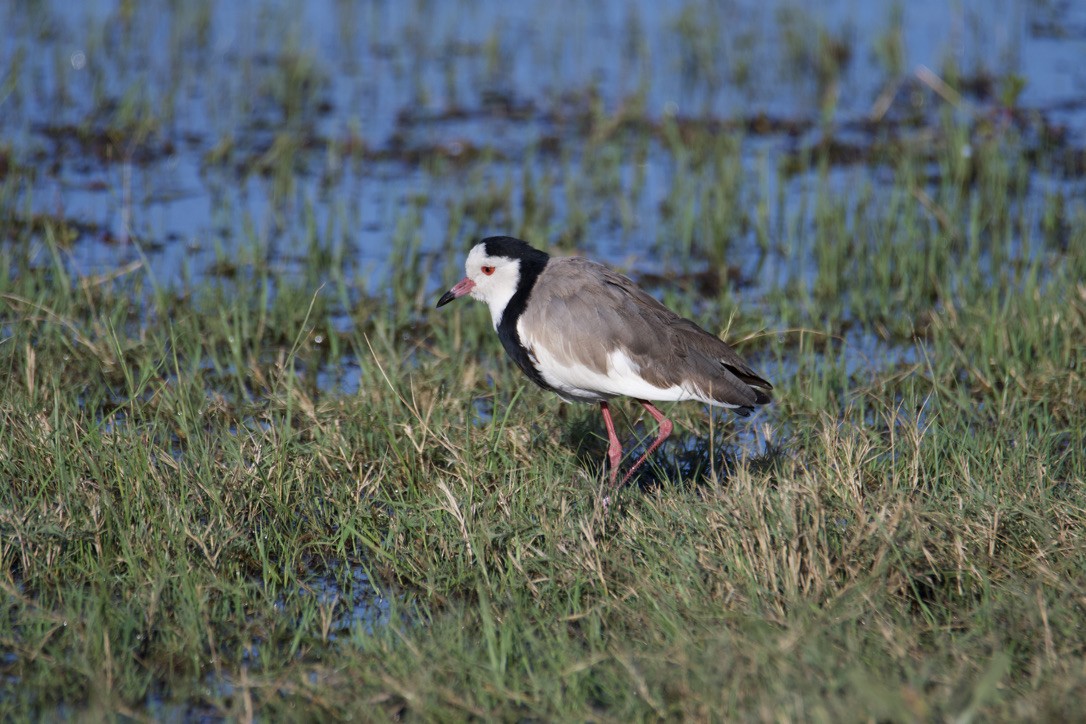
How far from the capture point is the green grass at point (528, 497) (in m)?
3.60

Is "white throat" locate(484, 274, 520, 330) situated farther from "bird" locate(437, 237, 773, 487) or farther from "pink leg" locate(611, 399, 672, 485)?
"pink leg" locate(611, 399, 672, 485)

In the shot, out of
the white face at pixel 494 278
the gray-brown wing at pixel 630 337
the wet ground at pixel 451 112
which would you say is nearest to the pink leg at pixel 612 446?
the gray-brown wing at pixel 630 337

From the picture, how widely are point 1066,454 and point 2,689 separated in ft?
12.3

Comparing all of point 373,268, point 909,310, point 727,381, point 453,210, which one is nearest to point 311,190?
point 453,210

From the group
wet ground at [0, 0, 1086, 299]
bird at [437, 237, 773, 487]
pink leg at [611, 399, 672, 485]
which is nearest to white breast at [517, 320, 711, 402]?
bird at [437, 237, 773, 487]

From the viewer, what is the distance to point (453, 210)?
26.3ft

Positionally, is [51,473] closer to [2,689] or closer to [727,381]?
[2,689]

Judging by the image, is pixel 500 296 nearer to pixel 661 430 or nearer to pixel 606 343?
pixel 606 343

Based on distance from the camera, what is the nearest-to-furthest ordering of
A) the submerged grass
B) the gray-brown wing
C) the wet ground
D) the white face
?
the submerged grass < the gray-brown wing < the white face < the wet ground

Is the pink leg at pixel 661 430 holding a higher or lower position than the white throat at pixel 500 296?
lower

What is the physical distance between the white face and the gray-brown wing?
0.18 metres

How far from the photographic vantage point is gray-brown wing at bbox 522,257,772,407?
4777mm

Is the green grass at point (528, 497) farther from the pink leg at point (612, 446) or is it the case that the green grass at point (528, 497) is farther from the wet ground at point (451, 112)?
the wet ground at point (451, 112)

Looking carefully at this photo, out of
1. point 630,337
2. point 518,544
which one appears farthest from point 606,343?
point 518,544
